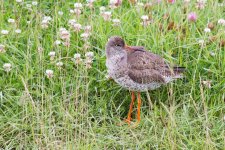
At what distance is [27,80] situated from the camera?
264 inches

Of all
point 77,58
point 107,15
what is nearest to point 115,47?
point 77,58

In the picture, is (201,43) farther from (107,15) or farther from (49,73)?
(49,73)

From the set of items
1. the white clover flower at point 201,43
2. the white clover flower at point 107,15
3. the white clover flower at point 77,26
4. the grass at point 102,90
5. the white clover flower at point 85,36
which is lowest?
the grass at point 102,90

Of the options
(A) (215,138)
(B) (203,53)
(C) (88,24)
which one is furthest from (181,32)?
(A) (215,138)

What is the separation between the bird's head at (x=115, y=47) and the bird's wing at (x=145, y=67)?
7 cm

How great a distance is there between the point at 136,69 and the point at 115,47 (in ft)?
0.93

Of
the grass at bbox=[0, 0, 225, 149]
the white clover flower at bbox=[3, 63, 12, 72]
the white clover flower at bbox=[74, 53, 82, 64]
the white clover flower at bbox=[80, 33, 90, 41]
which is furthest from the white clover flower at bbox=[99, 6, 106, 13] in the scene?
the white clover flower at bbox=[3, 63, 12, 72]

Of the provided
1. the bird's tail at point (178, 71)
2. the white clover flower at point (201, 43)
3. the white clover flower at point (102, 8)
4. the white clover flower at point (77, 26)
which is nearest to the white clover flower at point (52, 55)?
the white clover flower at point (77, 26)

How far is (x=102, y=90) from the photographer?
22.2ft

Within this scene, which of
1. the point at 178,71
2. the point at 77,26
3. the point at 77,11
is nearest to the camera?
the point at 178,71

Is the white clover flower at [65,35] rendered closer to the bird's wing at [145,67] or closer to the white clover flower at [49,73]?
the white clover flower at [49,73]

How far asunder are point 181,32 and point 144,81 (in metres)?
1.01

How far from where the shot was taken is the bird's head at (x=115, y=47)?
654 centimetres

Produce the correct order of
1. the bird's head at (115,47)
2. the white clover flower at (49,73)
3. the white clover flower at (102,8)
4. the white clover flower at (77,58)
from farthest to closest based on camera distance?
the white clover flower at (102,8) < the white clover flower at (77,58) < the white clover flower at (49,73) < the bird's head at (115,47)
